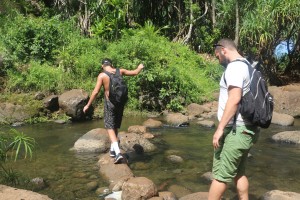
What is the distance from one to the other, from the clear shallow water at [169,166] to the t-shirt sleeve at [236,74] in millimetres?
2271

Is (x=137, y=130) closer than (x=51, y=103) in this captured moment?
Yes

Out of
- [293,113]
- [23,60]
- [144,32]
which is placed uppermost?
[144,32]

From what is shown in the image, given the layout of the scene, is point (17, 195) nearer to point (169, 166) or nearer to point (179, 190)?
point (179, 190)

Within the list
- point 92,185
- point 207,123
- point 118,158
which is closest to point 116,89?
point 118,158

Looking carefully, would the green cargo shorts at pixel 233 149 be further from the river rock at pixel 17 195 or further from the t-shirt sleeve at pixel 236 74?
the river rock at pixel 17 195

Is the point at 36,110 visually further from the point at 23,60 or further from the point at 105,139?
the point at 105,139

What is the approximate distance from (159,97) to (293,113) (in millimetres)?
4222

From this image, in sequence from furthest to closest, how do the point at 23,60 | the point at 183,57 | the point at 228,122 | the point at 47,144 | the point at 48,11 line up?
the point at 48,11 < the point at 183,57 < the point at 23,60 < the point at 47,144 < the point at 228,122

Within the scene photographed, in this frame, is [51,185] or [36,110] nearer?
[51,185]

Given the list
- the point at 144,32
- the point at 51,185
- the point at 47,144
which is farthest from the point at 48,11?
the point at 51,185

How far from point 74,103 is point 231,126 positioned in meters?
7.69

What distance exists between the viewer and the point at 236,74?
3.80 metres

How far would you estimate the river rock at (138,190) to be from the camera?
513cm

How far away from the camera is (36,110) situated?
11.2 m
